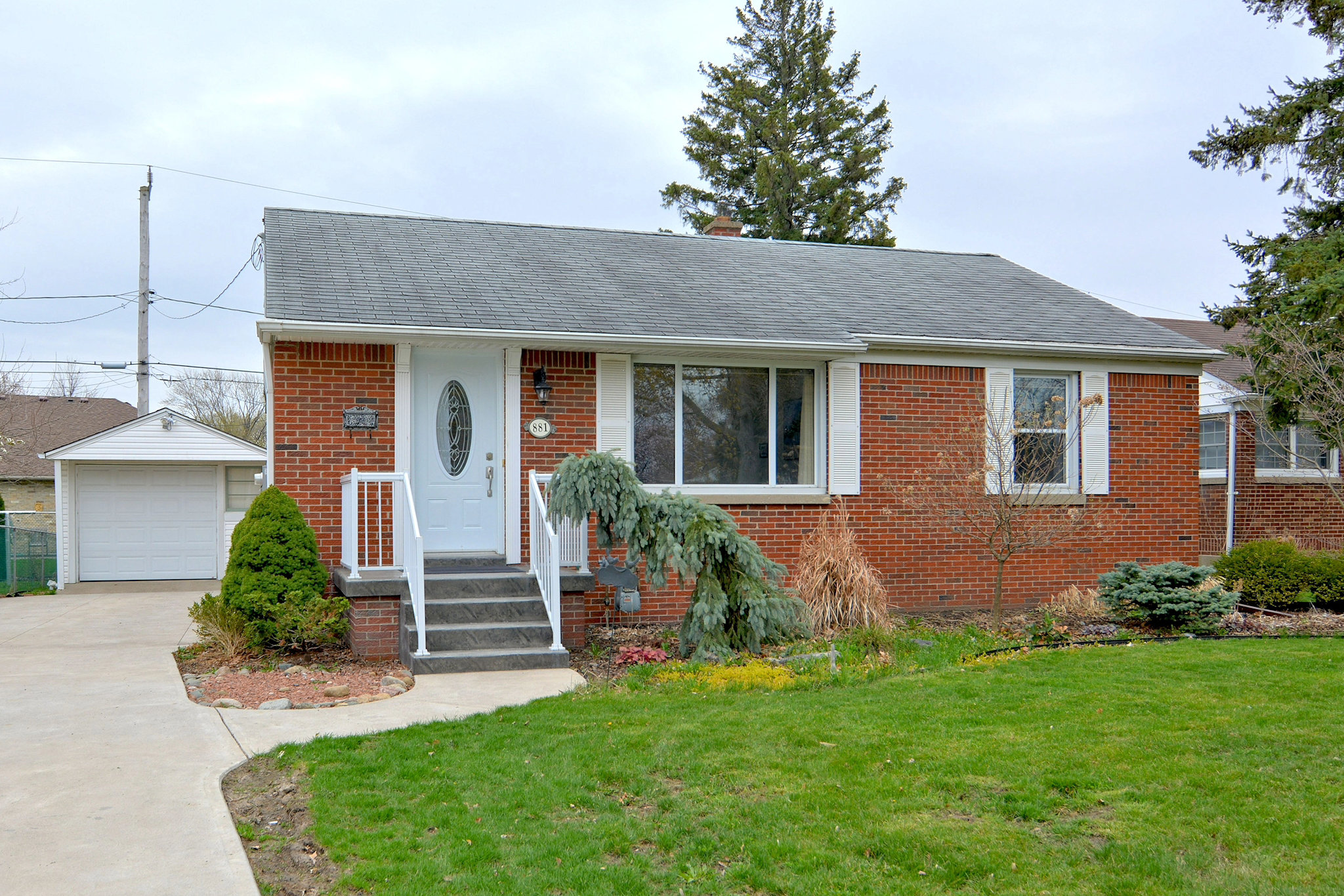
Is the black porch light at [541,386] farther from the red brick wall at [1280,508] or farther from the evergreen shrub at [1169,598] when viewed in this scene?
the red brick wall at [1280,508]

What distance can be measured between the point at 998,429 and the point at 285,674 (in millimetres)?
7013

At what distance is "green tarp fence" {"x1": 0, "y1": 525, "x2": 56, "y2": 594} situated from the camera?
1520 centimetres

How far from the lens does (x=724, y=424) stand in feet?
33.6

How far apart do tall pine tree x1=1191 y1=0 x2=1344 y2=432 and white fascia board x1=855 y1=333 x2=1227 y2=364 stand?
3.63 feet

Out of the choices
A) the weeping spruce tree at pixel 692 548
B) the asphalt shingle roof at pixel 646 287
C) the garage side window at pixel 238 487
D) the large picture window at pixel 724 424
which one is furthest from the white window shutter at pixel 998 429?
the garage side window at pixel 238 487

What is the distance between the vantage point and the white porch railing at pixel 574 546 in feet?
28.7

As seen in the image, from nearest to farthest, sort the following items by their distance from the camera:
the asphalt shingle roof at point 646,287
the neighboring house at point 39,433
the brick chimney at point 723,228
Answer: the asphalt shingle roof at point 646,287 → the brick chimney at point 723,228 → the neighboring house at point 39,433

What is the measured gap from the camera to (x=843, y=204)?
2745cm

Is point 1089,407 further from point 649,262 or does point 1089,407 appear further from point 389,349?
point 389,349

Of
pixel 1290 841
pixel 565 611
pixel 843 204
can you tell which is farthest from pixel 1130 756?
pixel 843 204

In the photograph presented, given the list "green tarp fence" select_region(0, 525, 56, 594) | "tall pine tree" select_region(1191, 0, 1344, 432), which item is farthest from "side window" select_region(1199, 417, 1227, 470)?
"green tarp fence" select_region(0, 525, 56, 594)

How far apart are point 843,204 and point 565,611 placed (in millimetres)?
21485

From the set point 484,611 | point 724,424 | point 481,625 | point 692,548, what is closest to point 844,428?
point 724,424

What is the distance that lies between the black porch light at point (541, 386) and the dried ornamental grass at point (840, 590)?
3027mm
